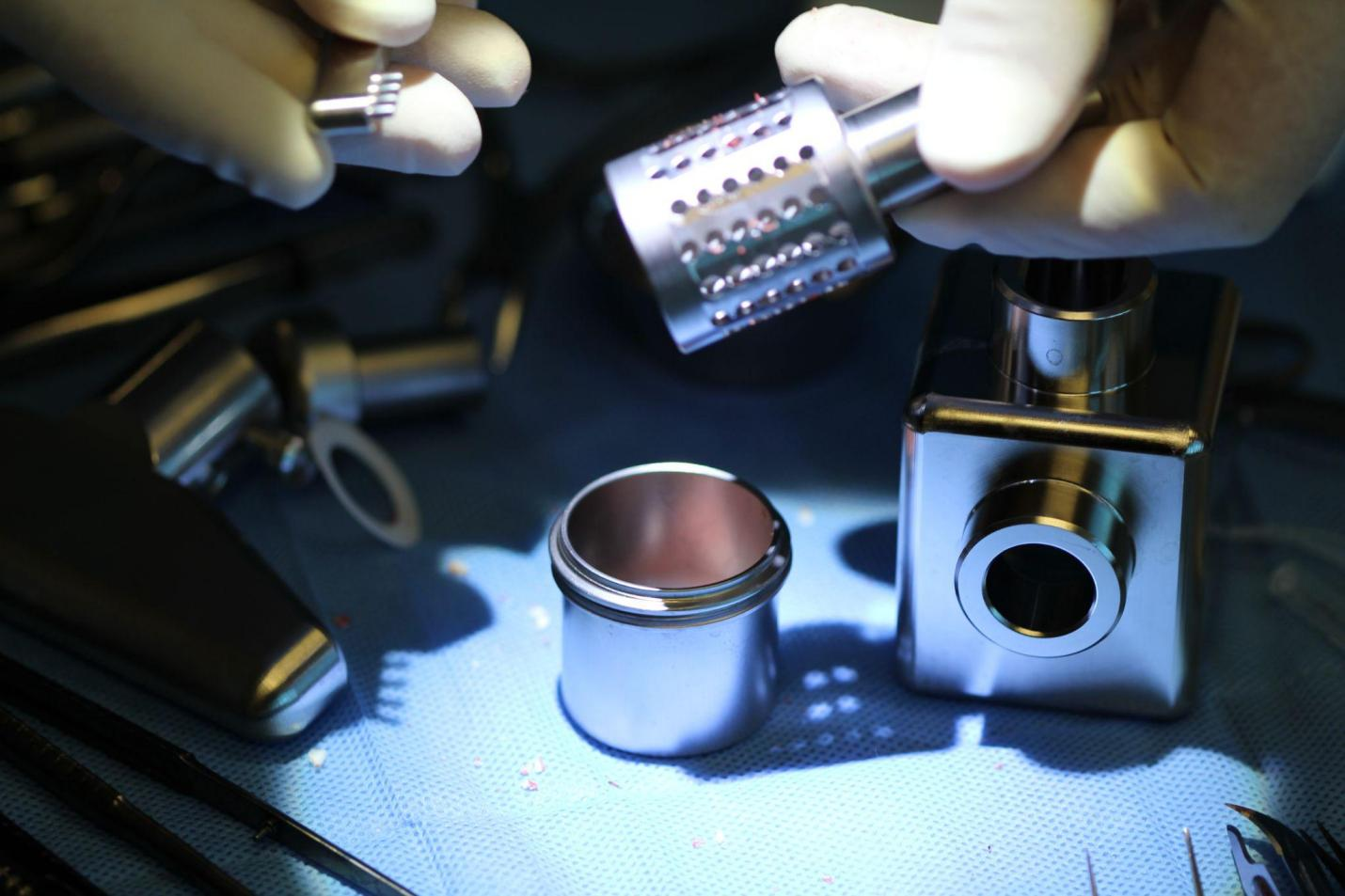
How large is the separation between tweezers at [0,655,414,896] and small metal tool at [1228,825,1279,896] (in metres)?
0.31

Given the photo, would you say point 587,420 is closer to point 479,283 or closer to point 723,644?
point 479,283

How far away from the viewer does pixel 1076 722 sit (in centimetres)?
62

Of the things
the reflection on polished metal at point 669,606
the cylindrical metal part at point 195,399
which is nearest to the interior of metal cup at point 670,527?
the reflection on polished metal at point 669,606

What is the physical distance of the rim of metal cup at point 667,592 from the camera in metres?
0.55

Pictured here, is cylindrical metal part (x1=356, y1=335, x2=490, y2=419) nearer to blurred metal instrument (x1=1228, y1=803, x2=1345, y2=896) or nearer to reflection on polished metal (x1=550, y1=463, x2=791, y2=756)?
reflection on polished metal (x1=550, y1=463, x2=791, y2=756)

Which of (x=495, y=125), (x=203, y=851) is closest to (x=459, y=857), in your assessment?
(x=203, y=851)

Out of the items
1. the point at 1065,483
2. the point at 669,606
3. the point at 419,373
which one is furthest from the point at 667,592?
the point at 419,373

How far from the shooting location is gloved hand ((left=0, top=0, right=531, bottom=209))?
0.50 metres

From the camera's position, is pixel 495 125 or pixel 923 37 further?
pixel 495 125

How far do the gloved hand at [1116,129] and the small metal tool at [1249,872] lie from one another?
23cm

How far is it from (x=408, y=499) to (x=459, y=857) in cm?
22

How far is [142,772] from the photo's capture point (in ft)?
1.91

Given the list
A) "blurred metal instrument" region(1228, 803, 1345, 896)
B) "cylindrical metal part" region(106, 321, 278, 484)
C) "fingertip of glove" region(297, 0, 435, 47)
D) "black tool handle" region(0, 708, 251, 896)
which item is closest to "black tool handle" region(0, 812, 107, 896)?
"black tool handle" region(0, 708, 251, 896)

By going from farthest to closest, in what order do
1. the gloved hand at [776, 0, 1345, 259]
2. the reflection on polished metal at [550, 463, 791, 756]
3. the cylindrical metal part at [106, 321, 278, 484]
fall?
the cylindrical metal part at [106, 321, 278, 484] → the reflection on polished metal at [550, 463, 791, 756] → the gloved hand at [776, 0, 1345, 259]
